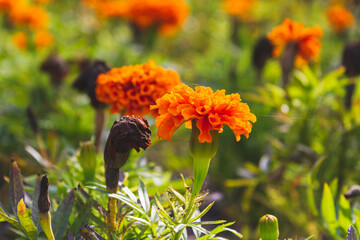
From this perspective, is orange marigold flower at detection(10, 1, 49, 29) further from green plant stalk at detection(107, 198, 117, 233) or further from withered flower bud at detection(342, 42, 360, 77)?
→ green plant stalk at detection(107, 198, 117, 233)

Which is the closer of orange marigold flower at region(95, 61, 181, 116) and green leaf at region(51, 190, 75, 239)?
green leaf at region(51, 190, 75, 239)

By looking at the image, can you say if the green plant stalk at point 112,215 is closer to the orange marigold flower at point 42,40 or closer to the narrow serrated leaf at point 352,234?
the narrow serrated leaf at point 352,234

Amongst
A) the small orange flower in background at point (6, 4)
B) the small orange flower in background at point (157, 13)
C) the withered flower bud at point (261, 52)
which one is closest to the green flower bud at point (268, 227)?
the withered flower bud at point (261, 52)

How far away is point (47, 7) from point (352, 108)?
303cm

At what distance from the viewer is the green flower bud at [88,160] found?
937 millimetres

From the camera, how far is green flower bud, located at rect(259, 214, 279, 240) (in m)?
0.71

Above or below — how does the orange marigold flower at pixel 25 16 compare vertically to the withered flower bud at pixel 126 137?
below

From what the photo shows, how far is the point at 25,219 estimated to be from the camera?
751mm

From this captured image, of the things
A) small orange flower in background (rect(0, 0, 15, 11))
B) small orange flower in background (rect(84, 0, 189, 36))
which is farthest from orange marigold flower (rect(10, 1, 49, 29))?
small orange flower in background (rect(84, 0, 189, 36))

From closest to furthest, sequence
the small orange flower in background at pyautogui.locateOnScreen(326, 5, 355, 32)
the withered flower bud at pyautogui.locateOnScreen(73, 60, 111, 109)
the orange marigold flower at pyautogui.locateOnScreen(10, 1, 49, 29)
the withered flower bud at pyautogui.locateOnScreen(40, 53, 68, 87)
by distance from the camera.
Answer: the withered flower bud at pyautogui.locateOnScreen(73, 60, 111, 109), the withered flower bud at pyautogui.locateOnScreen(40, 53, 68, 87), the orange marigold flower at pyautogui.locateOnScreen(10, 1, 49, 29), the small orange flower in background at pyautogui.locateOnScreen(326, 5, 355, 32)

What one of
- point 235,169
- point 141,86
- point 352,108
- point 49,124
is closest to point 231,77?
point 235,169

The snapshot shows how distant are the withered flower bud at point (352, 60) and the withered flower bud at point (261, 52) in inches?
15.7

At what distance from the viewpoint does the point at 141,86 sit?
0.94 metres

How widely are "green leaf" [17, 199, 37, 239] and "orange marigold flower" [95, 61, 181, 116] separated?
1.04 ft
